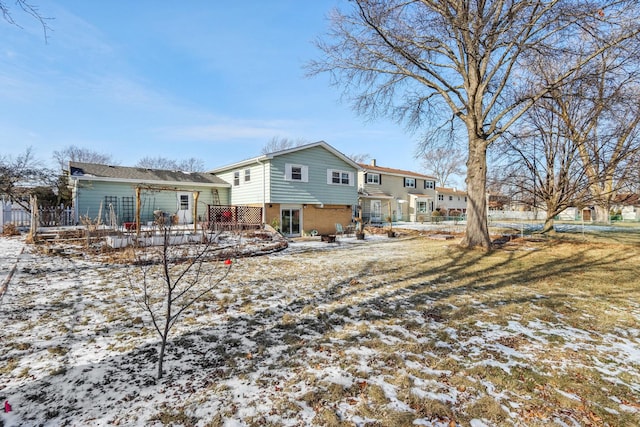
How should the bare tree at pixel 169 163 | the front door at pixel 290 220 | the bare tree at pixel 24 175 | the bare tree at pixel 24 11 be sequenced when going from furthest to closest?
the bare tree at pixel 169 163, the bare tree at pixel 24 175, the front door at pixel 290 220, the bare tree at pixel 24 11

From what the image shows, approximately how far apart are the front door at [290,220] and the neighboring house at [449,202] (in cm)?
2378

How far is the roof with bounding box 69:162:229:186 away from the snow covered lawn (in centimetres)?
1154

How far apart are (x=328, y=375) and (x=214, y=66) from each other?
16.5m

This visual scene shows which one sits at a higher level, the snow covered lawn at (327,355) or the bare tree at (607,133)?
the bare tree at (607,133)

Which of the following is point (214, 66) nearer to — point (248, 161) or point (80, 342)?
point (248, 161)

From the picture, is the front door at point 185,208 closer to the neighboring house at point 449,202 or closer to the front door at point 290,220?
the front door at point 290,220

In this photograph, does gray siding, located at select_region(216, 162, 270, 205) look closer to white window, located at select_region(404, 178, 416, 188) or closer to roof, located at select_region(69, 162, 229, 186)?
roof, located at select_region(69, 162, 229, 186)

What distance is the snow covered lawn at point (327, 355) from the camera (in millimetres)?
2400

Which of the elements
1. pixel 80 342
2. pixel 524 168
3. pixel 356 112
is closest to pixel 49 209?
pixel 80 342

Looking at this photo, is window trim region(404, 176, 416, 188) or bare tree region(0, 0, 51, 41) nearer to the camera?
bare tree region(0, 0, 51, 41)

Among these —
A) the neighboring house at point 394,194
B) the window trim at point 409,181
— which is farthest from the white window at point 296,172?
the window trim at point 409,181

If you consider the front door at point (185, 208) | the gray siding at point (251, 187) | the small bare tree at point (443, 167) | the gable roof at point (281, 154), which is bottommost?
the front door at point (185, 208)

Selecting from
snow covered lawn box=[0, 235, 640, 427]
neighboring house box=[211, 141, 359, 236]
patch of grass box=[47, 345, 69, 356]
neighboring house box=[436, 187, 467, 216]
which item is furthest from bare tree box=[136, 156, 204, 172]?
patch of grass box=[47, 345, 69, 356]

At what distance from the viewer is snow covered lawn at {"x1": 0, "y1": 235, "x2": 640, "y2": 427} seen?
240cm
